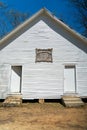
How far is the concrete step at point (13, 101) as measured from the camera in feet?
47.2

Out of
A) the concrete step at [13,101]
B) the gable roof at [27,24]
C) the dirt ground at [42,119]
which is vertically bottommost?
the dirt ground at [42,119]

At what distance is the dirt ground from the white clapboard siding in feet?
9.57

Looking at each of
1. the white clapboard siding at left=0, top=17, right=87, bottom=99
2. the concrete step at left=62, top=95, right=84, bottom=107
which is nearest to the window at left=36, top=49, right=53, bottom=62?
the white clapboard siding at left=0, top=17, right=87, bottom=99

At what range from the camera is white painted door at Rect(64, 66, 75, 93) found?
645 inches

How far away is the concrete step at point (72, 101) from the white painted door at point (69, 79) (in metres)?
0.62

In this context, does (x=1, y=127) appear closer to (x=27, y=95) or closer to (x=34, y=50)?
(x=27, y=95)

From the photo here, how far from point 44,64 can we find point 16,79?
7.11ft

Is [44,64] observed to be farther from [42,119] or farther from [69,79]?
[42,119]

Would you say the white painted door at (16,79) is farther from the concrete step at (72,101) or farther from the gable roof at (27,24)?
the concrete step at (72,101)

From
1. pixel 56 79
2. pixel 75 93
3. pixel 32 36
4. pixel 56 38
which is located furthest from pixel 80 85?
pixel 32 36

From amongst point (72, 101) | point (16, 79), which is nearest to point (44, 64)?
point (16, 79)

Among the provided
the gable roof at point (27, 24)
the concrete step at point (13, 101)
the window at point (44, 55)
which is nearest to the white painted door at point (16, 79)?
the concrete step at point (13, 101)

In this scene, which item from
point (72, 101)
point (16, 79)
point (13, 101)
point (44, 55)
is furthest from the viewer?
point (16, 79)

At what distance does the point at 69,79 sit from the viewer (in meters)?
16.5
